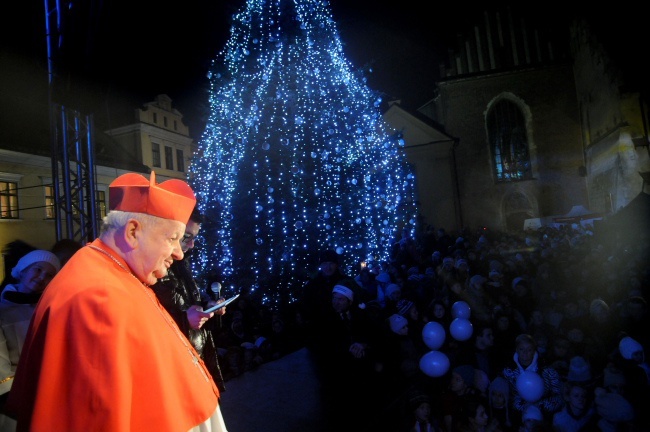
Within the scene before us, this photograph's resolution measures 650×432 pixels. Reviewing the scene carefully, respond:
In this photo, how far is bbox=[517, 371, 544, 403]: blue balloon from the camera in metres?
4.25

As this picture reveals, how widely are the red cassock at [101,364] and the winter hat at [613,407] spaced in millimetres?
4162

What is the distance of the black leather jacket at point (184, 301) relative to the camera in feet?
10.6

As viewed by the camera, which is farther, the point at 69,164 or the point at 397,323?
the point at 69,164

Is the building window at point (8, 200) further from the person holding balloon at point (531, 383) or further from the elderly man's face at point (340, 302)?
the person holding balloon at point (531, 383)

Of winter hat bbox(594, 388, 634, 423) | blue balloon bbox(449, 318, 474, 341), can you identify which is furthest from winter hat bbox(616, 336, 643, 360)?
blue balloon bbox(449, 318, 474, 341)

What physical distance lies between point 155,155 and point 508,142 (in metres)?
24.9

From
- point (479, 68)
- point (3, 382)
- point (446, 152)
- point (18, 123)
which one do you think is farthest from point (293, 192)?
point (479, 68)

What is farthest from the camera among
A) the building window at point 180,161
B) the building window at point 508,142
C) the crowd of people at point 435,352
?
the building window at point 508,142

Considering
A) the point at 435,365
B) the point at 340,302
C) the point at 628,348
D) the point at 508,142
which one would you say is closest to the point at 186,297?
the point at 340,302

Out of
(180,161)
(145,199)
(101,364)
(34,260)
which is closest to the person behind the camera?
(101,364)

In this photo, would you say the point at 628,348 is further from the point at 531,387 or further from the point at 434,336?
the point at 434,336

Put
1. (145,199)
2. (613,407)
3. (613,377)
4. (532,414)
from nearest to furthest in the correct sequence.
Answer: (145,199) → (613,407) → (532,414) → (613,377)

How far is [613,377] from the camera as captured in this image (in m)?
4.38

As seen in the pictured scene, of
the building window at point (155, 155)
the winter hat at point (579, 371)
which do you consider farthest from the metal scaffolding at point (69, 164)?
the building window at point (155, 155)
